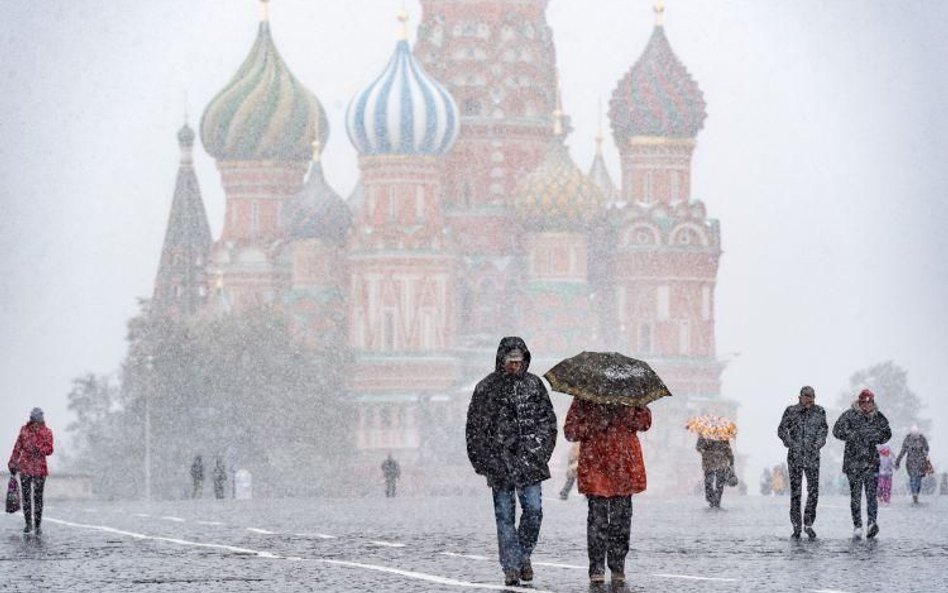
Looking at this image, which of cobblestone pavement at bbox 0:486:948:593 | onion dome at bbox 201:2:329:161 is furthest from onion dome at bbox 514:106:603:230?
cobblestone pavement at bbox 0:486:948:593

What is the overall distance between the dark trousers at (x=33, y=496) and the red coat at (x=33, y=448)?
0.25 m

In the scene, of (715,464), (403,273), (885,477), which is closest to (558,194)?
(403,273)

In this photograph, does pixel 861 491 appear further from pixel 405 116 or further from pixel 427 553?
pixel 405 116

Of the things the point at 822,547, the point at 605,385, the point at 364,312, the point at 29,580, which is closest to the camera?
the point at 605,385

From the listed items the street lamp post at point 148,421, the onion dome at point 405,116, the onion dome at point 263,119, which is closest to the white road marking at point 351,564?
the street lamp post at point 148,421

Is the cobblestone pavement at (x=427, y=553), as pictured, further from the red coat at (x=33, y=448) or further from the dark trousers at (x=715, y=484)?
the dark trousers at (x=715, y=484)

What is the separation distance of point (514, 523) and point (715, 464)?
1673cm

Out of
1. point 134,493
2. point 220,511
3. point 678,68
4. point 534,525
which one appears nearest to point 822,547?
point 534,525

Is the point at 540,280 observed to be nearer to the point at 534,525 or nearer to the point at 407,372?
the point at 407,372

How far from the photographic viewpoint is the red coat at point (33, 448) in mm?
26609

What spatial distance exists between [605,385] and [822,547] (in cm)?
568

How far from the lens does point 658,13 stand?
108 metres

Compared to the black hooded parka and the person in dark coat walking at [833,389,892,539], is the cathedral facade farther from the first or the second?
the black hooded parka

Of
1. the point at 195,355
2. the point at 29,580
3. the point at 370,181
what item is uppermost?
the point at 370,181
